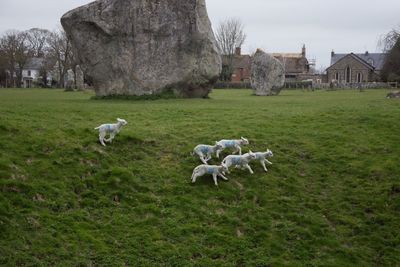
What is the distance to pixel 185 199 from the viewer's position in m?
12.2

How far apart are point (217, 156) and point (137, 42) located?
14.8 m

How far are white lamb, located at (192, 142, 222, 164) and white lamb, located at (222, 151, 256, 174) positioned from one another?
0.61 metres

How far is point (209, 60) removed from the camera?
94.7ft

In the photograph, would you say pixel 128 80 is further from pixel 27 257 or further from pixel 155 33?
pixel 27 257

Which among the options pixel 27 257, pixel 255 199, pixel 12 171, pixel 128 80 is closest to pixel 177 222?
pixel 255 199

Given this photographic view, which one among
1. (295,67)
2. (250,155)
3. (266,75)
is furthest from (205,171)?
(295,67)

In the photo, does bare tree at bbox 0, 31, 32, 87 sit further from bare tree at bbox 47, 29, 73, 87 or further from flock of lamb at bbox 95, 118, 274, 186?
flock of lamb at bbox 95, 118, 274, 186

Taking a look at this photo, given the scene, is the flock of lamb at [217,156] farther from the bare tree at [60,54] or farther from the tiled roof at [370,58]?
the tiled roof at [370,58]

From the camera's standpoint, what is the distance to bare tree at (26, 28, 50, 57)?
102 meters

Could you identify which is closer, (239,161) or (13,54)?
(239,161)

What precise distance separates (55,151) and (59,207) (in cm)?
275

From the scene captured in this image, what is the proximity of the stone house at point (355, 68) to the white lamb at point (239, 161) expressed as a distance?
90.9 metres

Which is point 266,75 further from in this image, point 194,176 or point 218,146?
point 194,176

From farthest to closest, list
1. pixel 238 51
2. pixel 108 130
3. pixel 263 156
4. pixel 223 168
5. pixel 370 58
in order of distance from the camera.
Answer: pixel 238 51
pixel 370 58
pixel 108 130
pixel 263 156
pixel 223 168
